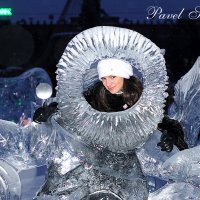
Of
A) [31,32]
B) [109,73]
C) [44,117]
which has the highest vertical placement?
[109,73]

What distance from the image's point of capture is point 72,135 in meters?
2.28

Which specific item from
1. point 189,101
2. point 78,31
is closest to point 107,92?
point 189,101

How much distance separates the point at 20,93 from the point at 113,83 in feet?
10.1

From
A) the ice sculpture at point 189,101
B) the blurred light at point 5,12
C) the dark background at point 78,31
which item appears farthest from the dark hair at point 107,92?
the dark background at point 78,31

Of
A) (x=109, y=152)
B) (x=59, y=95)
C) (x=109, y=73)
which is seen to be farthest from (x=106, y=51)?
(x=109, y=152)

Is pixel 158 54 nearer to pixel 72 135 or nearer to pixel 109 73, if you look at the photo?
pixel 109 73

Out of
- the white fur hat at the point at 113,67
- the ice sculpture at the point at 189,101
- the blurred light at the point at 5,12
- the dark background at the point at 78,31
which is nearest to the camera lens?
the white fur hat at the point at 113,67

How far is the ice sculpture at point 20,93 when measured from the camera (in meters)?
4.88

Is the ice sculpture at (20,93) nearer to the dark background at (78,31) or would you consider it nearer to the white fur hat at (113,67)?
the white fur hat at (113,67)

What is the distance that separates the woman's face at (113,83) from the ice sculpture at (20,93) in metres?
2.41

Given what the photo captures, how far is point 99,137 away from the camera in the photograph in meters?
2.20

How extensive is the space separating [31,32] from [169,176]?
18711 millimetres

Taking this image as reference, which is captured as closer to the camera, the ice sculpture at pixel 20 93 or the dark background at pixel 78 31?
the ice sculpture at pixel 20 93

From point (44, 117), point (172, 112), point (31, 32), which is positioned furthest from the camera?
point (31, 32)
